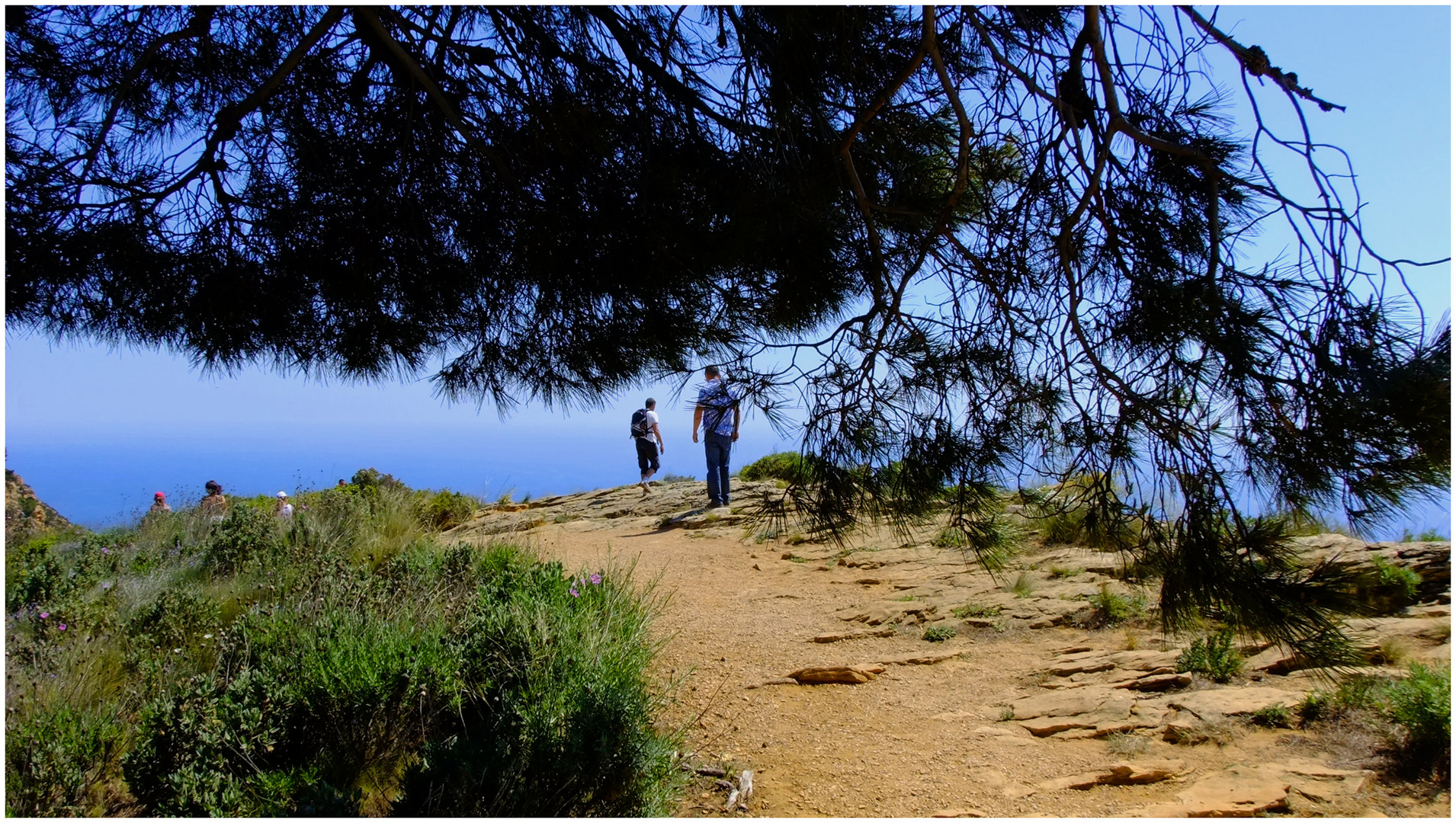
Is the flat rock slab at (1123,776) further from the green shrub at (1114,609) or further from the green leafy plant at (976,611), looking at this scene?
the green leafy plant at (976,611)

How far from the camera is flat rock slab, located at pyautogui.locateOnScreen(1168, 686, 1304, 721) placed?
3697 mm

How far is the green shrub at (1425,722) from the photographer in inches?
119

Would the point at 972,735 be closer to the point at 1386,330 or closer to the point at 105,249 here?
the point at 1386,330

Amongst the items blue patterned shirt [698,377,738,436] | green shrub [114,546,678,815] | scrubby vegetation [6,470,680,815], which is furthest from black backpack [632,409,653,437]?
blue patterned shirt [698,377,738,436]

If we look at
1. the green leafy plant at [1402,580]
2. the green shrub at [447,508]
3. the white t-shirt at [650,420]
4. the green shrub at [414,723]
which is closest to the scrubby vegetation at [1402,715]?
the green leafy plant at [1402,580]

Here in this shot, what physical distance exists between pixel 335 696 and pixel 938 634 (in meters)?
3.53

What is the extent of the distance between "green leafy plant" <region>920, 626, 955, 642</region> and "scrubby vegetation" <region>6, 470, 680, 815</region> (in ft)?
6.02

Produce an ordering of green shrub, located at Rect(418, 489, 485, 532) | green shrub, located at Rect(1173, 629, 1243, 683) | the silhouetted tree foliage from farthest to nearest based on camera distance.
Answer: green shrub, located at Rect(418, 489, 485, 532) < green shrub, located at Rect(1173, 629, 1243, 683) < the silhouetted tree foliage

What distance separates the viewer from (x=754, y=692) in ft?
14.8

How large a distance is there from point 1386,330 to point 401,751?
367cm

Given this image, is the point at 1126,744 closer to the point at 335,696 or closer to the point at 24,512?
the point at 335,696

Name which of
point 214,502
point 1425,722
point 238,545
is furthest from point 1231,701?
point 214,502

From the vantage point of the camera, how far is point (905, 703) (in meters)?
4.25

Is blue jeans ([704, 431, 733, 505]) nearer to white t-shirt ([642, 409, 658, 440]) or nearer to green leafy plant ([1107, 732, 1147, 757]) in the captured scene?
white t-shirt ([642, 409, 658, 440])
